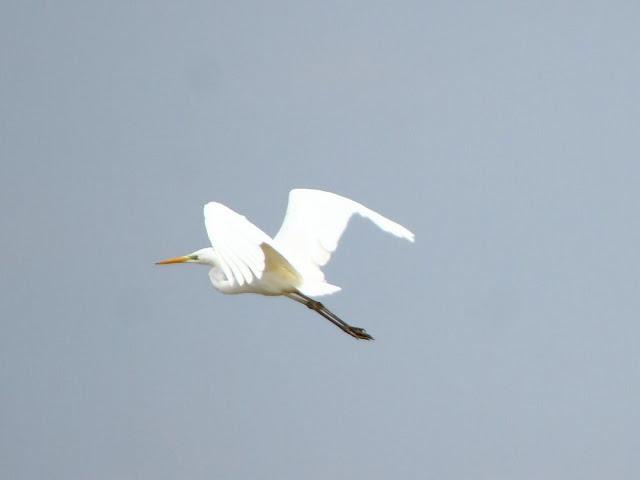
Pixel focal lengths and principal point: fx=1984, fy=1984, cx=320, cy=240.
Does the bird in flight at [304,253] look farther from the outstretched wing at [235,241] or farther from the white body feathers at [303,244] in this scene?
the outstretched wing at [235,241]

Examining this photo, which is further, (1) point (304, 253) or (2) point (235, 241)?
(1) point (304, 253)

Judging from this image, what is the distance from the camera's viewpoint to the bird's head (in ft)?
79.6

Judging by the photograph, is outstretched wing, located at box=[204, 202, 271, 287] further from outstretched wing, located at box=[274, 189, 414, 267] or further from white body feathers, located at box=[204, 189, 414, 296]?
outstretched wing, located at box=[274, 189, 414, 267]

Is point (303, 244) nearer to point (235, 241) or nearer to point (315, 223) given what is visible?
point (315, 223)

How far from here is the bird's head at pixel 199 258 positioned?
79.6 ft

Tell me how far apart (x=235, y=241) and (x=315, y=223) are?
4052 millimetres

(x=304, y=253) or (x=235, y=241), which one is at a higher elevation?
(x=235, y=241)

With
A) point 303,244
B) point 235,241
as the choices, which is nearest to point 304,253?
point 303,244

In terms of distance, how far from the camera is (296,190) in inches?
958

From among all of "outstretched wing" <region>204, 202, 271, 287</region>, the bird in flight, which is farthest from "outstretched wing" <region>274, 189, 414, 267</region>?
"outstretched wing" <region>204, 202, 271, 287</region>

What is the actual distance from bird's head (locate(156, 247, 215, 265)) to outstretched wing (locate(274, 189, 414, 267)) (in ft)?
3.00

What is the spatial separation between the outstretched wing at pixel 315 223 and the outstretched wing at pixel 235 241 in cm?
266

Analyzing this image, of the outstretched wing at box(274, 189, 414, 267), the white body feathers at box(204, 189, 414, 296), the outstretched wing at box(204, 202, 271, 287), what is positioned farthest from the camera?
the outstretched wing at box(274, 189, 414, 267)

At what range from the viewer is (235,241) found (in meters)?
19.8
